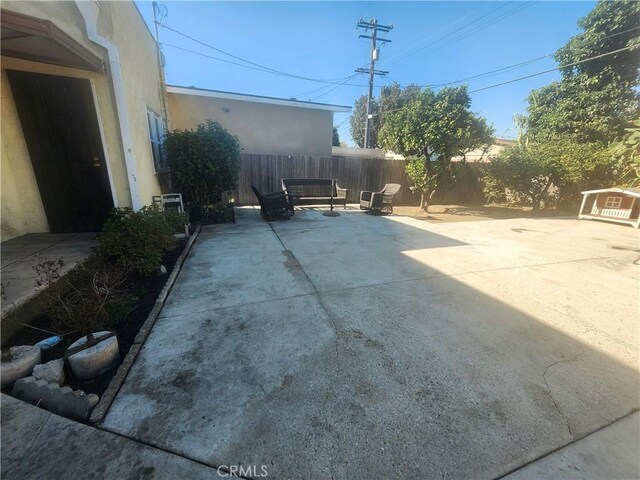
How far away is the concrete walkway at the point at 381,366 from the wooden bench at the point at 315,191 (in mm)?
4537

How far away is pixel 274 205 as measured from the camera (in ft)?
22.9

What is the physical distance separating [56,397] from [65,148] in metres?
4.13

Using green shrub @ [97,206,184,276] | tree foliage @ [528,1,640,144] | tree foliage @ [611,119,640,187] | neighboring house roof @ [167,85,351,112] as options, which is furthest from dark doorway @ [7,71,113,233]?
tree foliage @ [528,1,640,144]

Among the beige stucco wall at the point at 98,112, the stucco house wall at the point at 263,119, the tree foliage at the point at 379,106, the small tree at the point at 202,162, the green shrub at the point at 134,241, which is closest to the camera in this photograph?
the green shrub at the point at 134,241

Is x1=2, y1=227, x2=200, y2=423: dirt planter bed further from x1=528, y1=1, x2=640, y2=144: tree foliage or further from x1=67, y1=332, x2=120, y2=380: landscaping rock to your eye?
x1=528, y1=1, x2=640, y2=144: tree foliage

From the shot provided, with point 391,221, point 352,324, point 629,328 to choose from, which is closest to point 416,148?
point 391,221

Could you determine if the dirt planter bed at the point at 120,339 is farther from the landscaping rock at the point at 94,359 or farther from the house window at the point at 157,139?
the house window at the point at 157,139

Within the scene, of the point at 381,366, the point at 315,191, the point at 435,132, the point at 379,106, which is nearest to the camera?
the point at 381,366

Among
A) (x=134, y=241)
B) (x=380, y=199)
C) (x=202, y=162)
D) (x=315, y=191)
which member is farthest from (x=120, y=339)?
(x=315, y=191)

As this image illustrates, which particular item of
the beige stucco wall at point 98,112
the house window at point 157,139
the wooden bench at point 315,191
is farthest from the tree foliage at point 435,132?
the beige stucco wall at point 98,112

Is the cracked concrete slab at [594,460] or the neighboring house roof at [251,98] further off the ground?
the neighboring house roof at [251,98]

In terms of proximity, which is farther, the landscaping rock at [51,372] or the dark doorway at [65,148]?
the dark doorway at [65,148]

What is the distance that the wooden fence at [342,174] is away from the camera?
31.4 ft

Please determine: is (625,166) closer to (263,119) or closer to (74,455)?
(263,119)
